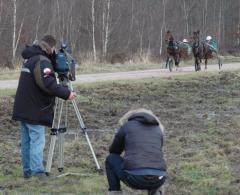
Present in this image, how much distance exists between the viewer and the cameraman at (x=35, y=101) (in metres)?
9.00

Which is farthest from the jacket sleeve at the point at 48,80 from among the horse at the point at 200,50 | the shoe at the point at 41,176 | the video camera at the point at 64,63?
the horse at the point at 200,50

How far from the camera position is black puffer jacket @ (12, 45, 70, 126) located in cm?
896

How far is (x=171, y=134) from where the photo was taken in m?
12.4

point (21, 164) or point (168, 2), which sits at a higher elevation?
point (168, 2)

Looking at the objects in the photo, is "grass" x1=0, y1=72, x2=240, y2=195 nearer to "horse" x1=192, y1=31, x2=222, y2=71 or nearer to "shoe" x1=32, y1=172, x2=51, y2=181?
"shoe" x1=32, y1=172, x2=51, y2=181

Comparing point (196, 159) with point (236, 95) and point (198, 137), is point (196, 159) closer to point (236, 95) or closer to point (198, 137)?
point (198, 137)

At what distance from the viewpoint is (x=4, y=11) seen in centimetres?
4544

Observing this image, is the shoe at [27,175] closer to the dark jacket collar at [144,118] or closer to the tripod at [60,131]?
the tripod at [60,131]

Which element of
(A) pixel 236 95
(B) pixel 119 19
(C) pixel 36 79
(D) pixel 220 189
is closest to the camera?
(D) pixel 220 189

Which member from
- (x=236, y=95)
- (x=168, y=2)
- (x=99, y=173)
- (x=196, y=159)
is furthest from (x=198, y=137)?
(x=168, y=2)

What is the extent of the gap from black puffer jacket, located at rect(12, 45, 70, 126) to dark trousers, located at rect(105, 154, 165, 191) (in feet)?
6.27

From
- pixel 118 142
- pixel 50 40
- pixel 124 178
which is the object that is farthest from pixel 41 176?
pixel 124 178

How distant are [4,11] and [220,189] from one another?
128ft

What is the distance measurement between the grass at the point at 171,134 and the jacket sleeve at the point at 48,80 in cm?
119
